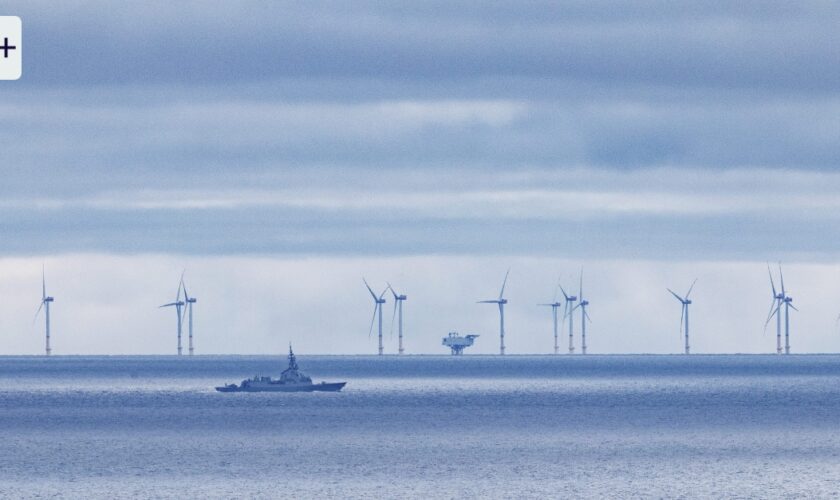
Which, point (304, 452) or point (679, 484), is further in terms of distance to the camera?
point (304, 452)

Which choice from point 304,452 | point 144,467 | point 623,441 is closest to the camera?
point 144,467

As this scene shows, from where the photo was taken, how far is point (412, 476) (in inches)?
5074

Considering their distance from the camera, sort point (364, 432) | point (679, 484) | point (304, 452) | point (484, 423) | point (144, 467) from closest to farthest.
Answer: point (679, 484), point (144, 467), point (304, 452), point (364, 432), point (484, 423)

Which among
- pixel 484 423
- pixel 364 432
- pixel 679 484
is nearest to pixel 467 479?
pixel 679 484

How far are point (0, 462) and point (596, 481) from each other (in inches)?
1736

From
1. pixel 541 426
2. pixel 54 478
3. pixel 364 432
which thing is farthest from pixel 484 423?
pixel 54 478

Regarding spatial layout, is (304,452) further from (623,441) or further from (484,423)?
(484,423)

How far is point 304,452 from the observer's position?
151625 millimetres

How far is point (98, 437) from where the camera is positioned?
172125 mm

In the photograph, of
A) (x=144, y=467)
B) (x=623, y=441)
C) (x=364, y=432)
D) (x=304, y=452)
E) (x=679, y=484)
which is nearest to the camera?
(x=679, y=484)

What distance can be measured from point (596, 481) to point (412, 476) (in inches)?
465

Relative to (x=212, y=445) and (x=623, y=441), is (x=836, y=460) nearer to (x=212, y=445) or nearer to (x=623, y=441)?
(x=623, y=441)

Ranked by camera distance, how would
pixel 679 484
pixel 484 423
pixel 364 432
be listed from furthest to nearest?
pixel 484 423, pixel 364 432, pixel 679 484

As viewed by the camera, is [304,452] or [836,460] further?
[304,452]
